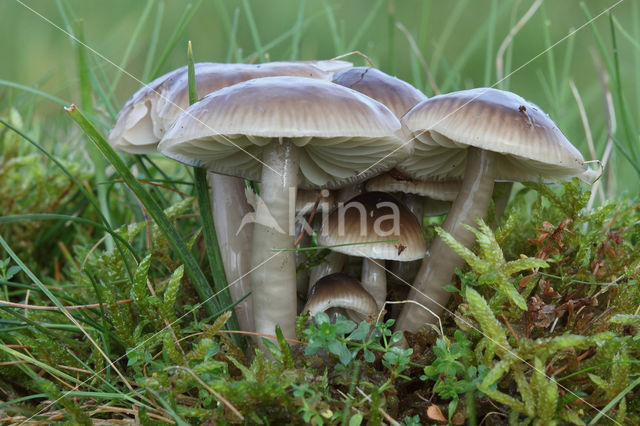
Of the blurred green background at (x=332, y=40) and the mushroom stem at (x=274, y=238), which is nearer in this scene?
the mushroom stem at (x=274, y=238)

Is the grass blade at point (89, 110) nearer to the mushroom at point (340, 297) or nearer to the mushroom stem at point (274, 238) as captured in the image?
the mushroom stem at point (274, 238)

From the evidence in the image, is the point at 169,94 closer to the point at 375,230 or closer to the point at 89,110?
the point at 89,110

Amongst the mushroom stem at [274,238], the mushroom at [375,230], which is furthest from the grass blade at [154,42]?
the mushroom at [375,230]

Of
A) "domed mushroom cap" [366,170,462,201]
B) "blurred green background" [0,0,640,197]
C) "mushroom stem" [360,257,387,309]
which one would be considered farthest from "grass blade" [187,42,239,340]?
"blurred green background" [0,0,640,197]

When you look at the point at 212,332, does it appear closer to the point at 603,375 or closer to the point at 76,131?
the point at 603,375

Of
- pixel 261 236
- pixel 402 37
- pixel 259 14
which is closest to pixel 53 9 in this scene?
pixel 259 14

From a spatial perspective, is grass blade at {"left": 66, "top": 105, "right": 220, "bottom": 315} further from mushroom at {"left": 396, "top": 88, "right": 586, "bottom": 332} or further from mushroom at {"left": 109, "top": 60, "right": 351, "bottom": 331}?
mushroom at {"left": 396, "top": 88, "right": 586, "bottom": 332}

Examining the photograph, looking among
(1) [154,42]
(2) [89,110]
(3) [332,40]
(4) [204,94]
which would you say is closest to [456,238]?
(4) [204,94]
